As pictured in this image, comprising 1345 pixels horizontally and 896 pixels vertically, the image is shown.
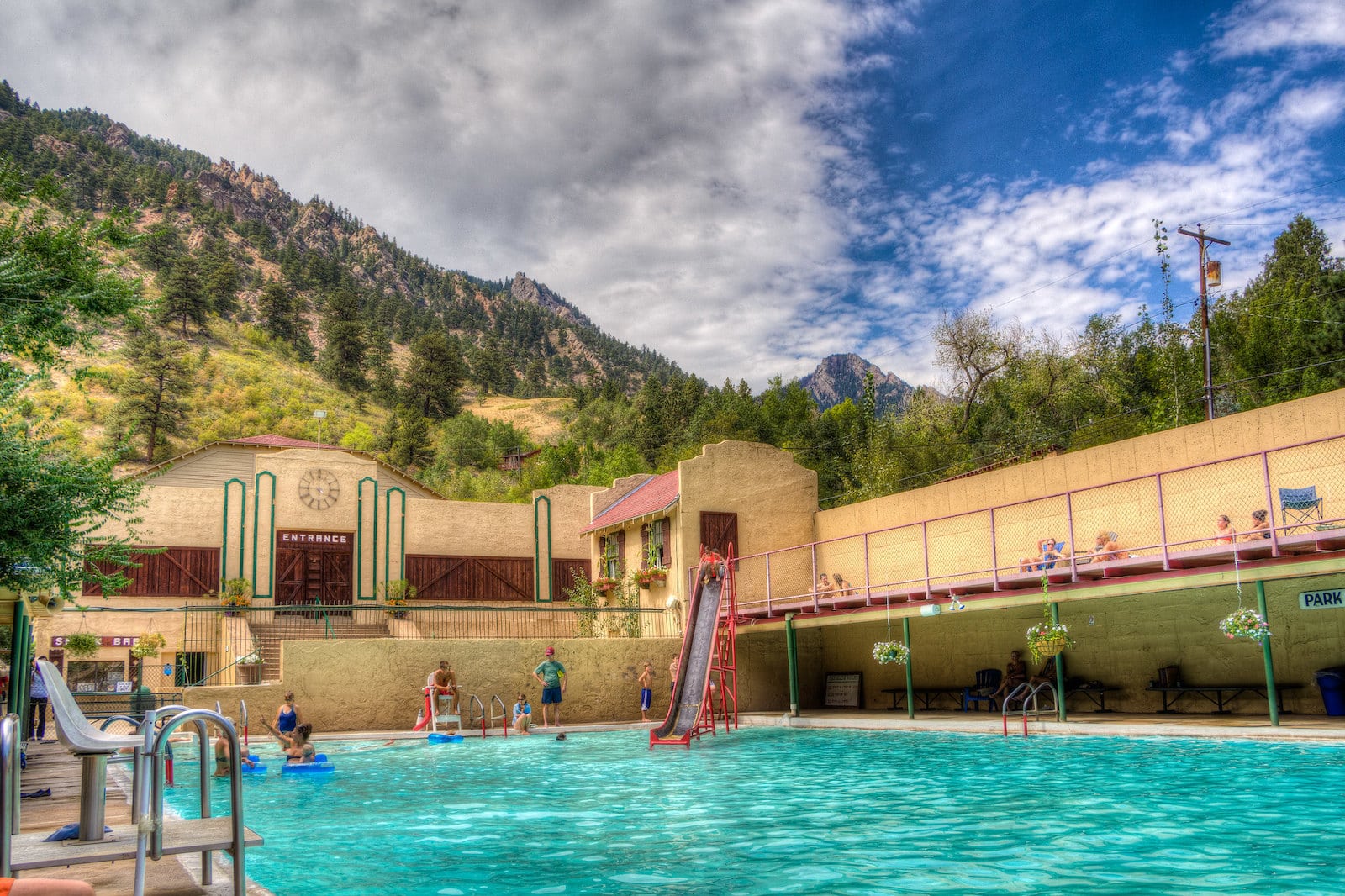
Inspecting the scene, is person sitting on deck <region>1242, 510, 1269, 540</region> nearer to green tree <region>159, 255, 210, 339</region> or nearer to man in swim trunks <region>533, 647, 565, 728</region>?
man in swim trunks <region>533, 647, 565, 728</region>

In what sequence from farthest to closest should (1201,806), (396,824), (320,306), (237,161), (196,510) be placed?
(237,161) < (320,306) < (196,510) < (396,824) < (1201,806)

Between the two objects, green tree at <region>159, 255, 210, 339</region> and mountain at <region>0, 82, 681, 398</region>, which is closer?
green tree at <region>159, 255, 210, 339</region>

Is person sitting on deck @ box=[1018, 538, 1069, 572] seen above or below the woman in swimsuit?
above

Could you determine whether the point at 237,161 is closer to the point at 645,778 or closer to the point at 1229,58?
→ the point at 1229,58

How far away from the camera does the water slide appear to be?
18.3 metres

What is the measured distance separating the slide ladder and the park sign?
9.69m

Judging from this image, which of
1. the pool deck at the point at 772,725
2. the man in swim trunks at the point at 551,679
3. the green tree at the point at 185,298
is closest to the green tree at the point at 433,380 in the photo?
the green tree at the point at 185,298

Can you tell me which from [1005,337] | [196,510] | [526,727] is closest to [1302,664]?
[526,727]

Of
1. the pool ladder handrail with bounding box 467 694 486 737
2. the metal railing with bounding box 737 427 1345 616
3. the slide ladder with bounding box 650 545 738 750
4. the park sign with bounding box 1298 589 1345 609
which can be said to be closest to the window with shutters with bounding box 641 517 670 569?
the metal railing with bounding box 737 427 1345 616

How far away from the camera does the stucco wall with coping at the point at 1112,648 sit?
1628 centimetres

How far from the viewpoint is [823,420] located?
59.7m

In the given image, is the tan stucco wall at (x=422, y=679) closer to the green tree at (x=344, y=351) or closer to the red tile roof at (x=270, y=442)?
the red tile roof at (x=270, y=442)

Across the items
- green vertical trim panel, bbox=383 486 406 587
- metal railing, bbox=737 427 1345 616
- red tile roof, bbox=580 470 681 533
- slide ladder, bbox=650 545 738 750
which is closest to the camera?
metal railing, bbox=737 427 1345 616

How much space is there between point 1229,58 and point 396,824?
158ft
